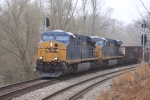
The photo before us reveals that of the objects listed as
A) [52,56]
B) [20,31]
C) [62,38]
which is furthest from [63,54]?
[20,31]

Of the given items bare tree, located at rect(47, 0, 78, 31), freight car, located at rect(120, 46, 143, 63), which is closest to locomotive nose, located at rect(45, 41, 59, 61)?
bare tree, located at rect(47, 0, 78, 31)

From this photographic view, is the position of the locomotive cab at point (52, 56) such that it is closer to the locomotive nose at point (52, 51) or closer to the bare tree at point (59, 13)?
the locomotive nose at point (52, 51)

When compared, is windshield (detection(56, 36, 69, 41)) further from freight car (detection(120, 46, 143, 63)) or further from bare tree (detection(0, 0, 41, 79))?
freight car (detection(120, 46, 143, 63))

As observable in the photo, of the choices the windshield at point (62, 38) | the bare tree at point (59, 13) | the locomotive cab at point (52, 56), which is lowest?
the locomotive cab at point (52, 56)

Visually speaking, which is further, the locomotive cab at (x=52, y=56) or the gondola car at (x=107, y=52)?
the gondola car at (x=107, y=52)

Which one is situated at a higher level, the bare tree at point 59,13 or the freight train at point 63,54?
the bare tree at point 59,13

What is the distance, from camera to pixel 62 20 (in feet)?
114

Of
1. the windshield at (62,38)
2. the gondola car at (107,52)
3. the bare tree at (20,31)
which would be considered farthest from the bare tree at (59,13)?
the windshield at (62,38)

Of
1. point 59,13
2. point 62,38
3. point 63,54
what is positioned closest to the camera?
point 63,54

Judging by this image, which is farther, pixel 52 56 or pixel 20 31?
pixel 20 31

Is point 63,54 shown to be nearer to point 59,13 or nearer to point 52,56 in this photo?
point 52,56

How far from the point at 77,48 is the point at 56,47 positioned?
2621 mm

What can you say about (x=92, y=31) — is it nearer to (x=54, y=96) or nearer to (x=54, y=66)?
(x=54, y=66)

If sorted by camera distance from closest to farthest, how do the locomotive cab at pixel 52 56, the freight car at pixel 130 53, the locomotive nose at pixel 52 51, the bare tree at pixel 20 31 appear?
the locomotive cab at pixel 52 56 → the locomotive nose at pixel 52 51 → the bare tree at pixel 20 31 → the freight car at pixel 130 53
